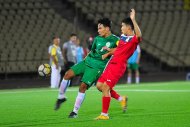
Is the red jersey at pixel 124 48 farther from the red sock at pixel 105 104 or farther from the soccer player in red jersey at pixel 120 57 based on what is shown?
the red sock at pixel 105 104

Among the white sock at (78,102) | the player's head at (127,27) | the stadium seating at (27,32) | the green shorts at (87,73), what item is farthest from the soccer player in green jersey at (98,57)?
the stadium seating at (27,32)

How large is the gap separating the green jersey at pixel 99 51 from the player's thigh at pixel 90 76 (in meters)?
0.10

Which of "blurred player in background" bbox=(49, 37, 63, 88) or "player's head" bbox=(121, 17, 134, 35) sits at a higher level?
"player's head" bbox=(121, 17, 134, 35)

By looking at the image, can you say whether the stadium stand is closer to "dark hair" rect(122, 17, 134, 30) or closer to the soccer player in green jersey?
the soccer player in green jersey

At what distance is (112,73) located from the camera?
1304cm

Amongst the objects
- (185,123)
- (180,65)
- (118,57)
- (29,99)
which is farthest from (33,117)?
(180,65)

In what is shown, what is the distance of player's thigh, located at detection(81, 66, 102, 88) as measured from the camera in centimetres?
1330

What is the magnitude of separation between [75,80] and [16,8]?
4637 mm

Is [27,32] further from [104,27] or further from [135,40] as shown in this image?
[135,40]

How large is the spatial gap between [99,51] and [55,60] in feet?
40.6

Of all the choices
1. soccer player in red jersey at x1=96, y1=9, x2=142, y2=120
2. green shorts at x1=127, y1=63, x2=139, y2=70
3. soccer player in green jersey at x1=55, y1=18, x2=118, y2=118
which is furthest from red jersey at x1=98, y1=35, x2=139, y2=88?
green shorts at x1=127, y1=63, x2=139, y2=70

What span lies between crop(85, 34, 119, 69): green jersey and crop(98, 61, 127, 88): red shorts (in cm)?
35

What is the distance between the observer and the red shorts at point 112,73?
13.0m

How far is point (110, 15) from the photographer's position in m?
33.1
